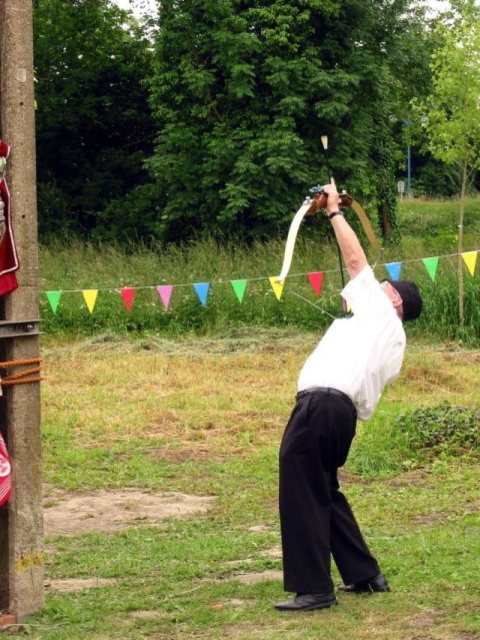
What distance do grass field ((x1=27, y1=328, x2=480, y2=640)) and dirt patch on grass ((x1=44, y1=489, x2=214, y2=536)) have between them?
64mm

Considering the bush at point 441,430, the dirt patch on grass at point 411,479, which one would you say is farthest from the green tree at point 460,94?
the dirt patch on grass at point 411,479

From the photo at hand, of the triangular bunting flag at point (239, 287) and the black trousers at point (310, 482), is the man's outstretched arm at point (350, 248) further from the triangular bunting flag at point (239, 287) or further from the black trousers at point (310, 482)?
the triangular bunting flag at point (239, 287)

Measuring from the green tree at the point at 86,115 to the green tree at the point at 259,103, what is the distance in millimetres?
4036

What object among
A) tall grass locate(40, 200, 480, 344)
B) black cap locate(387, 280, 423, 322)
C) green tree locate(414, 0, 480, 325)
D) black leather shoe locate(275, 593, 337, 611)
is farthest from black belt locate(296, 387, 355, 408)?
green tree locate(414, 0, 480, 325)

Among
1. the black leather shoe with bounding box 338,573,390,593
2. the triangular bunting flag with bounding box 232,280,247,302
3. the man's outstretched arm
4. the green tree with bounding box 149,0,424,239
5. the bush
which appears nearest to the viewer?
the man's outstretched arm

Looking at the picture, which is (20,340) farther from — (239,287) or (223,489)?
(239,287)

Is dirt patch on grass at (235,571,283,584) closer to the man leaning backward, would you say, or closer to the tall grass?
the man leaning backward

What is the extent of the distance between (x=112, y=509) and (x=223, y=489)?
992 mm

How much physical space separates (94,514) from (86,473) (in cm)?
153

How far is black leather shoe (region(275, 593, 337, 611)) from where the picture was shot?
19.3 ft

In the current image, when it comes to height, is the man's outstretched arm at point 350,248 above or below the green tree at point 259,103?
below

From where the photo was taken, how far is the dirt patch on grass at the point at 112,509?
8781 millimetres

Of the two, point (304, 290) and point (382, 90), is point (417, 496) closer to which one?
point (304, 290)

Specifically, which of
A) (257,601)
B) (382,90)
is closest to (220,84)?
(382,90)
